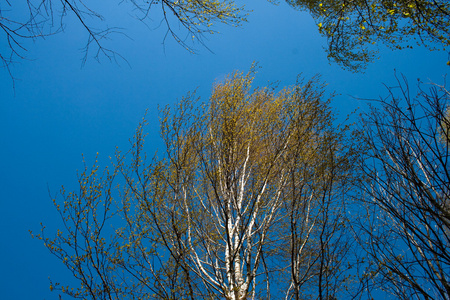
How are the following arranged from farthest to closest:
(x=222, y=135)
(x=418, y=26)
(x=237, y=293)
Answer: (x=222, y=135) → (x=237, y=293) → (x=418, y=26)

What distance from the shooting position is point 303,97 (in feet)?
14.5

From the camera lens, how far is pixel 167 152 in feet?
12.7

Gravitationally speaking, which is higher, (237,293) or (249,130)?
(249,130)

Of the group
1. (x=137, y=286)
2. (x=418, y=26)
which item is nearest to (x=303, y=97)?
(x=418, y=26)

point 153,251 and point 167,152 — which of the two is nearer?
point 153,251

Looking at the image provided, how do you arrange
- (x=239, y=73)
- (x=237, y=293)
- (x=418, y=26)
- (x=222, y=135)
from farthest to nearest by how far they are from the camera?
(x=239, y=73), (x=222, y=135), (x=237, y=293), (x=418, y=26)

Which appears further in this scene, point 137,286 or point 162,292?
point 137,286

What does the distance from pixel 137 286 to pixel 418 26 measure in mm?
5192

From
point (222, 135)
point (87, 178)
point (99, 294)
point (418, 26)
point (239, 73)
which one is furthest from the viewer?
point (239, 73)

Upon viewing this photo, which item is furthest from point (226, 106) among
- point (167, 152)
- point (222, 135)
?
point (167, 152)

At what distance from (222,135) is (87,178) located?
239cm

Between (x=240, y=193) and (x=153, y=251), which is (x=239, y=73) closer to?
(x=240, y=193)

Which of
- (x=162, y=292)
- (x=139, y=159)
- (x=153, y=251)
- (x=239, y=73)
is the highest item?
(x=239, y=73)

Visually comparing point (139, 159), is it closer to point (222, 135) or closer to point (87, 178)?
point (87, 178)
